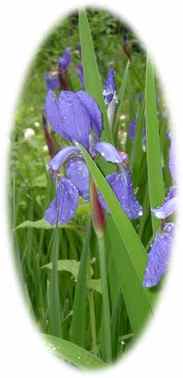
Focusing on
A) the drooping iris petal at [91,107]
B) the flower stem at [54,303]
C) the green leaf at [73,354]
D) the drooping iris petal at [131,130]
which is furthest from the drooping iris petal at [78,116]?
the drooping iris petal at [131,130]

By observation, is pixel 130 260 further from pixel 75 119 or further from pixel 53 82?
pixel 53 82

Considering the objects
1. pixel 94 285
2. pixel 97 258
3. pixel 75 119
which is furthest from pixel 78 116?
pixel 97 258

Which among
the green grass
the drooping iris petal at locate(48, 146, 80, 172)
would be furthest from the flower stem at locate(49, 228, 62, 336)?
the drooping iris petal at locate(48, 146, 80, 172)

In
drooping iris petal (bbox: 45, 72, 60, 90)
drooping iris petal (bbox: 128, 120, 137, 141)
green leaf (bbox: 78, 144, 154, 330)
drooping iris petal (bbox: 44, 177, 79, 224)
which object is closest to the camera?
green leaf (bbox: 78, 144, 154, 330)

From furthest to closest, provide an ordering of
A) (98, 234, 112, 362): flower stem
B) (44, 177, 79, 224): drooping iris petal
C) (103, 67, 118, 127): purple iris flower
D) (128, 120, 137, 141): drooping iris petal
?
1. (128, 120, 137, 141): drooping iris petal
2. (103, 67, 118, 127): purple iris flower
3. (44, 177, 79, 224): drooping iris petal
4. (98, 234, 112, 362): flower stem

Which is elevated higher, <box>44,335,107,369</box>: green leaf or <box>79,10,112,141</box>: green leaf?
<box>79,10,112,141</box>: green leaf

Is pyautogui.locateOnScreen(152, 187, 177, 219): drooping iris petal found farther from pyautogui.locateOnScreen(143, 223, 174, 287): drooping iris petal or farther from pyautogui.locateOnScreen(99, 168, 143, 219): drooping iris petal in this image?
pyautogui.locateOnScreen(99, 168, 143, 219): drooping iris petal
